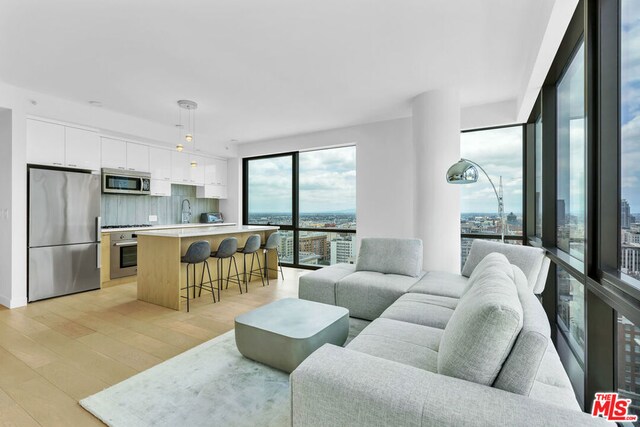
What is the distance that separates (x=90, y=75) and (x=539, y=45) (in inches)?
170

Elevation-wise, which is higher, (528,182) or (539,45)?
(539,45)

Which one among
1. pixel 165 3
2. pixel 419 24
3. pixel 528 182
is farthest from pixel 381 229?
pixel 165 3

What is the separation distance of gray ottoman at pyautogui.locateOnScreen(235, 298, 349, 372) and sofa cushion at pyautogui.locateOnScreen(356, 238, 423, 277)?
1.10 metres

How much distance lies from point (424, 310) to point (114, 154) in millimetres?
5219

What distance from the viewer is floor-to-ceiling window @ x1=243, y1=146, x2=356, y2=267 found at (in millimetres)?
5801

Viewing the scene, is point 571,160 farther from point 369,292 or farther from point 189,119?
point 189,119

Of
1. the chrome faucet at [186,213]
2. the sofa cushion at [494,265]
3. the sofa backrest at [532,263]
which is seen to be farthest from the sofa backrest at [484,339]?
the chrome faucet at [186,213]

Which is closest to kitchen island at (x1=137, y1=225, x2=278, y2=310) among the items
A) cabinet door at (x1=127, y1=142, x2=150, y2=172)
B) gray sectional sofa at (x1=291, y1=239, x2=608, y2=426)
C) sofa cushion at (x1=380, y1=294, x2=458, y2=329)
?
cabinet door at (x1=127, y1=142, x2=150, y2=172)

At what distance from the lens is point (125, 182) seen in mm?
5133

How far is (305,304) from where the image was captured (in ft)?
8.82

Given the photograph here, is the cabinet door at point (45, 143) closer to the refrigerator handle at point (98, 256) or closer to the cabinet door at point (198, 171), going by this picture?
the refrigerator handle at point (98, 256)

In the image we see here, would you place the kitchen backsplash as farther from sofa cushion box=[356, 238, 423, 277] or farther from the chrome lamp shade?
the chrome lamp shade

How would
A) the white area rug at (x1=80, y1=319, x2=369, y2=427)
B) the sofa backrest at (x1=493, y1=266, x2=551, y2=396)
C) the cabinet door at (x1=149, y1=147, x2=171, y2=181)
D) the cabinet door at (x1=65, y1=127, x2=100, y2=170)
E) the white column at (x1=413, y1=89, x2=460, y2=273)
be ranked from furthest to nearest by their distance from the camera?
the cabinet door at (x1=149, y1=147, x2=171, y2=181) < the cabinet door at (x1=65, y1=127, x2=100, y2=170) < the white column at (x1=413, y1=89, x2=460, y2=273) < the white area rug at (x1=80, y1=319, x2=369, y2=427) < the sofa backrest at (x1=493, y1=266, x2=551, y2=396)

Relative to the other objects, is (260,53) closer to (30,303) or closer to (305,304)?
(305,304)
